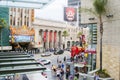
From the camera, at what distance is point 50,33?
229 feet

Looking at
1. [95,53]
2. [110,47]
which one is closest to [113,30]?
[110,47]

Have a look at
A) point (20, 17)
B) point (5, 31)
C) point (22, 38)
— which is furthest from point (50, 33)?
point (5, 31)

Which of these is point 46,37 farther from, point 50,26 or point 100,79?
point 100,79

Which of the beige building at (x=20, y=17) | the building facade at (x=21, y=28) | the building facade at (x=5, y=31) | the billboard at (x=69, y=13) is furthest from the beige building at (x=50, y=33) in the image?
the building facade at (x=5, y=31)

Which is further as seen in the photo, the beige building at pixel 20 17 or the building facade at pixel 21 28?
the beige building at pixel 20 17

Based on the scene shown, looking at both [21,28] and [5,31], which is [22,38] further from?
[5,31]

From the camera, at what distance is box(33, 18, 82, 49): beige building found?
62869 millimetres

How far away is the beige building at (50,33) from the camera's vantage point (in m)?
62.9

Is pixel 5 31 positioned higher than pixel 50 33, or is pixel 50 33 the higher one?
pixel 5 31

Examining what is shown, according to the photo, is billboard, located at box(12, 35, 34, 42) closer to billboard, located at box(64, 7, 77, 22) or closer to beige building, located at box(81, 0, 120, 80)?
billboard, located at box(64, 7, 77, 22)

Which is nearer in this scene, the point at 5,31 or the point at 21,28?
the point at 5,31

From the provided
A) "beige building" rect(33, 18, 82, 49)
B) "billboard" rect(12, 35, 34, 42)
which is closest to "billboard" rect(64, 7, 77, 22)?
"beige building" rect(33, 18, 82, 49)

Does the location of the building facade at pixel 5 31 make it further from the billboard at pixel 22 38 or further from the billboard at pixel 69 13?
the billboard at pixel 69 13

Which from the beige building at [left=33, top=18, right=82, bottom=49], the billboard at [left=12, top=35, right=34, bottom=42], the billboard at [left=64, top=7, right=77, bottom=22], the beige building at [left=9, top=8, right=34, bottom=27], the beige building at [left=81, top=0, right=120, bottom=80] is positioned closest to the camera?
the beige building at [left=81, top=0, right=120, bottom=80]
